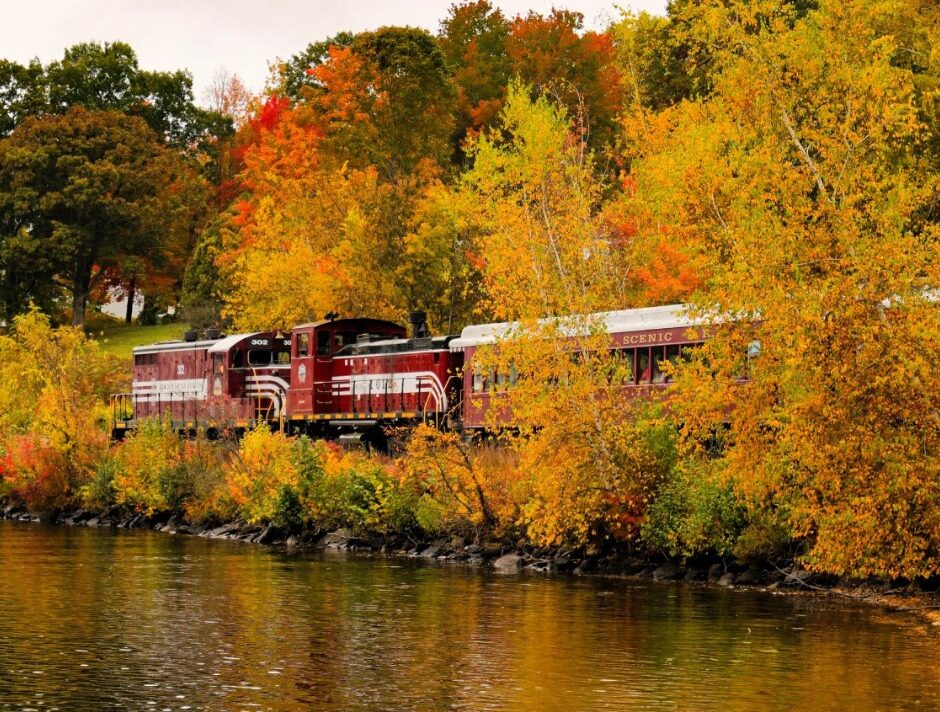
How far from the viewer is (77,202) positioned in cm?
9675

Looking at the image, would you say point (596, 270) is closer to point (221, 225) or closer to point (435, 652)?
point (435, 652)

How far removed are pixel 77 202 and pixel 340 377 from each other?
157ft

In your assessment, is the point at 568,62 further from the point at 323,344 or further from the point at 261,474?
the point at 261,474

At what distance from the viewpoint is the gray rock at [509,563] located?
3666 cm

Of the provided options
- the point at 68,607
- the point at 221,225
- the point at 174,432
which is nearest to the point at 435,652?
the point at 68,607

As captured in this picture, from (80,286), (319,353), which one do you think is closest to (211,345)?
(319,353)

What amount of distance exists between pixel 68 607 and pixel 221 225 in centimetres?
6708

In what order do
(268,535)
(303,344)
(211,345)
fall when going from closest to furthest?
1. (268,535)
2. (303,344)
3. (211,345)

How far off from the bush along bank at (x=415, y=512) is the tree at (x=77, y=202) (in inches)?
1660

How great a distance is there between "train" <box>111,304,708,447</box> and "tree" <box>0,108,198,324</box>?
32071mm

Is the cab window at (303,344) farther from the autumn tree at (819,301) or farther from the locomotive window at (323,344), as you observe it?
the autumn tree at (819,301)

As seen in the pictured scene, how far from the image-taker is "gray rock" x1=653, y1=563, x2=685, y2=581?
112 feet

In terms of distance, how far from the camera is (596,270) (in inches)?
1474

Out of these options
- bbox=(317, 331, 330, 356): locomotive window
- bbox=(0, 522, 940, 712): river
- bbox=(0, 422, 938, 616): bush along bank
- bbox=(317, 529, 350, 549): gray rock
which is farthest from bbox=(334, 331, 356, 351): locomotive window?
Answer: bbox=(0, 522, 940, 712): river
